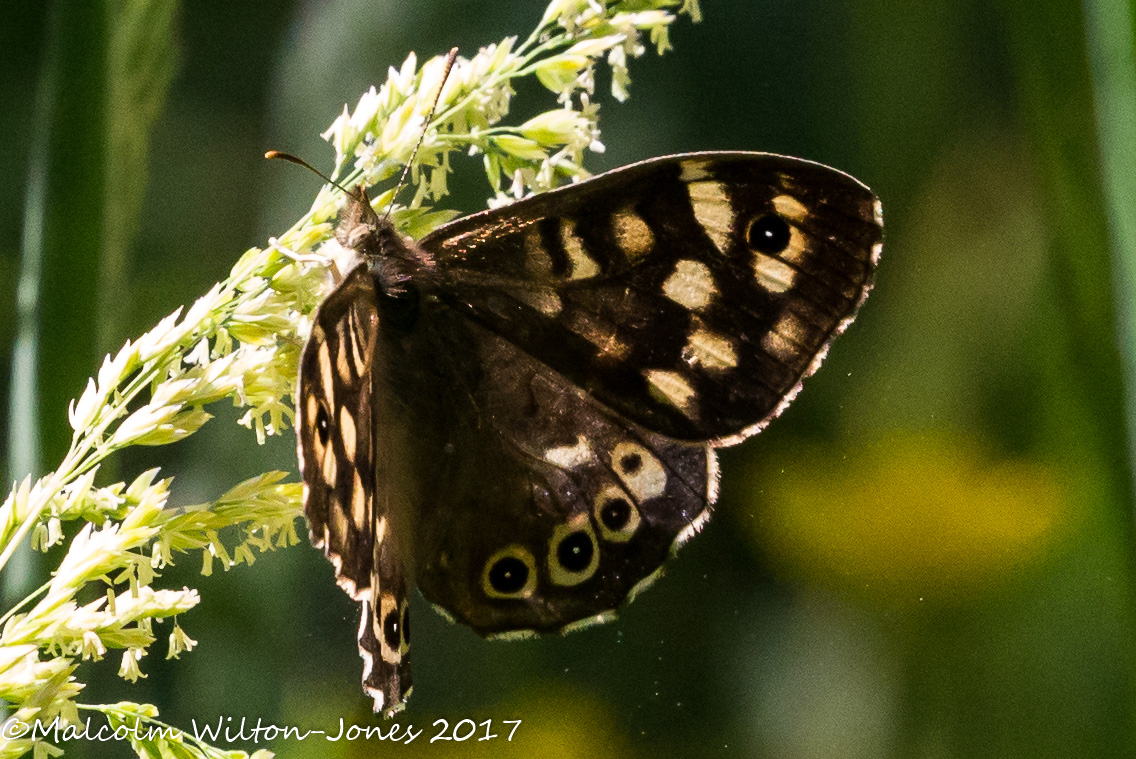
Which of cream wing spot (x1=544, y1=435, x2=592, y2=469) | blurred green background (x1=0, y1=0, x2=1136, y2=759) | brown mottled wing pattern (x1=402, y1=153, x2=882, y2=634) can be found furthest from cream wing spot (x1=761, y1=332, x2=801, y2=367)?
blurred green background (x1=0, y1=0, x2=1136, y2=759)

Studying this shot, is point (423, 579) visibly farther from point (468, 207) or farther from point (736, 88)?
point (736, 88)

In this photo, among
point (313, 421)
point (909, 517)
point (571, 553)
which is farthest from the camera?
point (909, 517)

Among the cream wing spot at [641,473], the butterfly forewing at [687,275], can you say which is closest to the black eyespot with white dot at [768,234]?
the butterfly forewing at [687,275]

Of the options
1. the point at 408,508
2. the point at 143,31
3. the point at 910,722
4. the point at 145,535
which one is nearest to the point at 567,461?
the point at 408,508

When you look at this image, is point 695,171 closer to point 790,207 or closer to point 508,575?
point 790,207

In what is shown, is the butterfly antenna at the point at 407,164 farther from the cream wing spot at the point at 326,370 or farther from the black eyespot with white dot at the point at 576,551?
the black eyespot with white dot at the point at 576,551

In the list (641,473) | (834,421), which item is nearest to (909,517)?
(834,421)

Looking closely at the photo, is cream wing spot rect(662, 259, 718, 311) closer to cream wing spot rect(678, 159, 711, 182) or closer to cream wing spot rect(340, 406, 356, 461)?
cream wing spot rect(678, 159, 711, 182)
